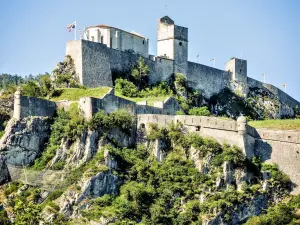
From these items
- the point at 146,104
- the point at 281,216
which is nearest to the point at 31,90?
the point at 146,104

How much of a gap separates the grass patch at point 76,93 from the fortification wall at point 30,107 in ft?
8.00

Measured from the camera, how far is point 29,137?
55781 millimetres

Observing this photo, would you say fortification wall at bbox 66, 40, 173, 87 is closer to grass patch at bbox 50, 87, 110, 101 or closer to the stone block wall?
grass patch at bbox 50, 87, 110, 101

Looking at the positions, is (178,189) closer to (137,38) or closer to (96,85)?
(96,85)

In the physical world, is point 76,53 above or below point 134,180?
above

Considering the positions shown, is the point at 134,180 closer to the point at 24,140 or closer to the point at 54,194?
the point at 54,194

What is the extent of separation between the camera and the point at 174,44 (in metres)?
74.8

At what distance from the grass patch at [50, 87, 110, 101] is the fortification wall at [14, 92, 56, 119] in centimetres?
244

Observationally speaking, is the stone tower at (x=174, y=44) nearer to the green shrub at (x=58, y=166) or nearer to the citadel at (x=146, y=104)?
the citadel at (x=146, y=104)

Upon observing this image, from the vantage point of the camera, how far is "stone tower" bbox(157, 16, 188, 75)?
74.6m

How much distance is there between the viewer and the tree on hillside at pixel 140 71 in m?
69.8

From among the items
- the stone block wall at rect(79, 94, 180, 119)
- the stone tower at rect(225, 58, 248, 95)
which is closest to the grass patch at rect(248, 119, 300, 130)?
the stone block wall at rect(79, 94, 180, 119)

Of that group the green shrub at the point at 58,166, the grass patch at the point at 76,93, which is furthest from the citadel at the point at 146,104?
the green shrub at the point at 58,166

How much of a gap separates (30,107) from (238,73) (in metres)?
30.5
